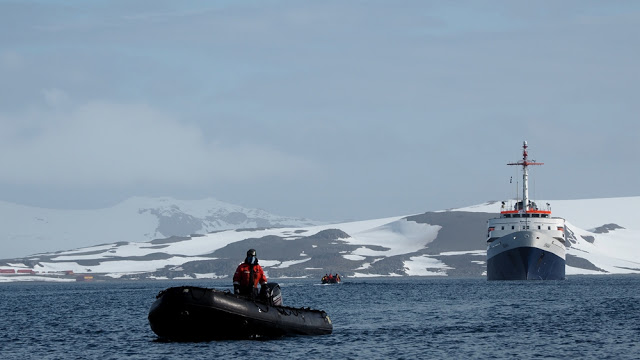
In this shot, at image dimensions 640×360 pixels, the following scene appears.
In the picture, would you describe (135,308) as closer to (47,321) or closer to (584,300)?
(47,321)

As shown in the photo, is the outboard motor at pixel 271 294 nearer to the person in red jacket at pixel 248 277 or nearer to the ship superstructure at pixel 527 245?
the person in red jacket at pixel 248 277

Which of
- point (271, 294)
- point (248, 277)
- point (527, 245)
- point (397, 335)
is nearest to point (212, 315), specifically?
point (248, 277)

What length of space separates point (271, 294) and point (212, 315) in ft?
17.7

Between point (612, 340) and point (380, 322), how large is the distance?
69.8 ft

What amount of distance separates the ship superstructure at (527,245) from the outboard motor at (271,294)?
4357 inches

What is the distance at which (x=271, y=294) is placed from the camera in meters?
62.3

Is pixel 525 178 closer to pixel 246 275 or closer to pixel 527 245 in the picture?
pixel 527 245

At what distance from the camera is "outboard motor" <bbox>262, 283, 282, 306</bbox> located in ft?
203

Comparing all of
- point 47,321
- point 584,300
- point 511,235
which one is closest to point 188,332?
point 47,321

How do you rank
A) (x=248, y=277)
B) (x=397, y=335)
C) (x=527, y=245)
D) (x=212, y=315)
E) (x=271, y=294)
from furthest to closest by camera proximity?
(x=527, y=245) < (x=397, y=335) < (x=271, y=294) < (x=248, y=277) < (x=212, y=315)

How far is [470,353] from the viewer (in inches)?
2285

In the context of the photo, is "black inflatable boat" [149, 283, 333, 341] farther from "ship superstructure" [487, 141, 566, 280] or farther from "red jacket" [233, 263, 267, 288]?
"ship superstructure" [487, 141, 566, 280]

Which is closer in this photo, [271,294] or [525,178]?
[271,294]

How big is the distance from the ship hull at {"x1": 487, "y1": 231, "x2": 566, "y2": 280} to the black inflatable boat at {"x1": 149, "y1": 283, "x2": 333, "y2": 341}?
113 meters
